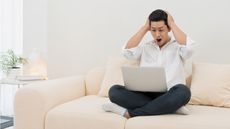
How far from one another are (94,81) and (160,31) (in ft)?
2.52

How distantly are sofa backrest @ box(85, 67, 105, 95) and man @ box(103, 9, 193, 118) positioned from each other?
1.30 ft

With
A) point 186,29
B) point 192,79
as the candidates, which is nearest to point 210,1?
point 186,29

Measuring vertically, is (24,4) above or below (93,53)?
above

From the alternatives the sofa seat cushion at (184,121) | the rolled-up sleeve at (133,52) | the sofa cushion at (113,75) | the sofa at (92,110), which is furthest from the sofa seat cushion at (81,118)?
the rolled-up sleeve at (133,52)

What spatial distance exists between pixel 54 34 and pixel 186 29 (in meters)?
1.36

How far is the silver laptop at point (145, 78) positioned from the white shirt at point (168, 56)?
28cm

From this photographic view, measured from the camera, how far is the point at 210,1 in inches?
109

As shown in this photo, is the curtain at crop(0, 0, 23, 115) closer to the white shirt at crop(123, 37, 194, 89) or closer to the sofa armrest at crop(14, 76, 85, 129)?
the sofa armrest at crop(14, 76, 85, 129)

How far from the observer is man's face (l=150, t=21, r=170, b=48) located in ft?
7.96

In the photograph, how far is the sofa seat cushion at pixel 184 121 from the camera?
185 cm

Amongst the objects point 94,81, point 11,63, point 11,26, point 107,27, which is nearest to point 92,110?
point 94,81

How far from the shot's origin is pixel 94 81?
9.39 ft

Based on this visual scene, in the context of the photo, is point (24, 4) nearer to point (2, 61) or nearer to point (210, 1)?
point (2, 61)

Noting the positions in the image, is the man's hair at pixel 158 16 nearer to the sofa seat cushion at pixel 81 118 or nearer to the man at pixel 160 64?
the man at pixel 160 64
